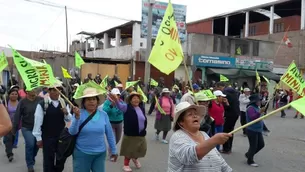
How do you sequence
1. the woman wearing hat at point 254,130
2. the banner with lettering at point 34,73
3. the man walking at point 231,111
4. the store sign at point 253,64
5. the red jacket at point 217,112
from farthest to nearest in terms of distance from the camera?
1. the store sign at point 253,64
2. the man walking at point 231,111
3. the red jacket at point 217,112
4. the woman wearing hat at point 254,130
5. the banner with lettering at point 34,73

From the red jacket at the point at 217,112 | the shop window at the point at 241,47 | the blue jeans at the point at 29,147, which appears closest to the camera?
the blue jeans at the point at 29,147

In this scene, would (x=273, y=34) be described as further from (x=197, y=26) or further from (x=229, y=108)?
(x=229, y=108)

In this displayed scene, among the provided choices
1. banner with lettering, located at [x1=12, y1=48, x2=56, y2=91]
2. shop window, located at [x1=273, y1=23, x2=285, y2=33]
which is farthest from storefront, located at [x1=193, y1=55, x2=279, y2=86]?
banner with lettering, located at [x1=12, y1=48, x2=56, y2=91]

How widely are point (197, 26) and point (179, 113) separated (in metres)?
39.6

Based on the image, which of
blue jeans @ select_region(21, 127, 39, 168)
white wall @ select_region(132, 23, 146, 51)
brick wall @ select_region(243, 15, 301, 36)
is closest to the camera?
blue jeans @ select_region(21, 127, 39, 168)

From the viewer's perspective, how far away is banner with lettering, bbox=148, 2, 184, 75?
12.9 ft

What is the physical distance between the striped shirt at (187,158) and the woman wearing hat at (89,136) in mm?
1530

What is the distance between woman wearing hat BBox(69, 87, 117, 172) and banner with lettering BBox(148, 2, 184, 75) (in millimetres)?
896

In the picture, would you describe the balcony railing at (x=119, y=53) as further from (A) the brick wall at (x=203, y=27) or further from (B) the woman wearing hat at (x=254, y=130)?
(B) the woman wearing hat at (x=254, y=130)

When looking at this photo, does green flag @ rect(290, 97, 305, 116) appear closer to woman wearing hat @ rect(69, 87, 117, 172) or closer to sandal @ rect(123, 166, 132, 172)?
woman wearing hat @ rect(69, 87, 117, 172)

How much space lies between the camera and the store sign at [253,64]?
2875 cm

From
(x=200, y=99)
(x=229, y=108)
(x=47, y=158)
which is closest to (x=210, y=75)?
(x=229, y=108)

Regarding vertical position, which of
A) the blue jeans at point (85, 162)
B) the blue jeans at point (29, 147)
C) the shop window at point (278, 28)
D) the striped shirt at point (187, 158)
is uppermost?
the shop window at point (278, 28)

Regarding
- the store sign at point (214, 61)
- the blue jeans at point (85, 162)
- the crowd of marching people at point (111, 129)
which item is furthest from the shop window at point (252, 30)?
the blue jeans at point (85, 162)
